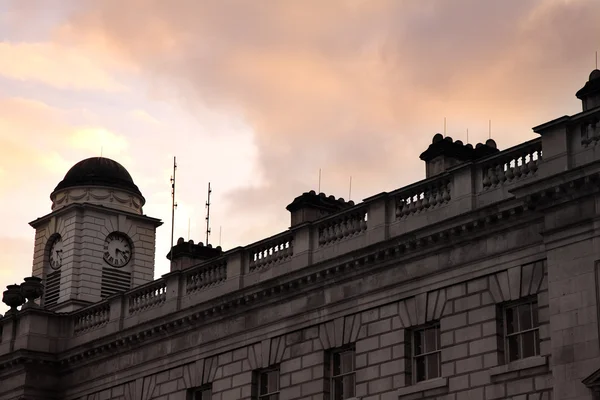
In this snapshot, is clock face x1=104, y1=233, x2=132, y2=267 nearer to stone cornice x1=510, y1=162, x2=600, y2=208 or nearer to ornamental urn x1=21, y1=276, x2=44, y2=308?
ornamental urn x1=21, y1=276, x2=44, y2=308

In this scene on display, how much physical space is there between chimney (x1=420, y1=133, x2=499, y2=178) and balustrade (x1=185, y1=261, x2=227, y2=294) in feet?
26.2

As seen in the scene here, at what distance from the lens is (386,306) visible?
38000 millimetres

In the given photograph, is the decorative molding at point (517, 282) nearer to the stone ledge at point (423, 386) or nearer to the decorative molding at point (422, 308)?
the decorative molding at point (422, 308)

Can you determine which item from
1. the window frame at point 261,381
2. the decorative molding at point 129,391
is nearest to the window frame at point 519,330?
the window frame at point 261,381

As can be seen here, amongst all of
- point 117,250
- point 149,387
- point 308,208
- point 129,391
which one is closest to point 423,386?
point 308,208

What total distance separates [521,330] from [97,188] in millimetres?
34464

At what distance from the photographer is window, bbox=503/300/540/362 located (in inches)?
1335

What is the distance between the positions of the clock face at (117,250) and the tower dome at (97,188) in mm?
1472

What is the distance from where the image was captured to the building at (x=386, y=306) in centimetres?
3300

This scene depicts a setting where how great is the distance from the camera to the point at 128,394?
154ft

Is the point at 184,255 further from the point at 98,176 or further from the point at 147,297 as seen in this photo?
the point at 98,176

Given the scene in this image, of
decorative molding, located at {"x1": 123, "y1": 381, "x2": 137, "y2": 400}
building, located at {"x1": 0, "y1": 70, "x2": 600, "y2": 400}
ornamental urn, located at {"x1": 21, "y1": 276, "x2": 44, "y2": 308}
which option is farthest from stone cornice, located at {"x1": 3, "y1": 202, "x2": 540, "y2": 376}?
ornamental urn, located at {"x1": 21, "y1": 276, "x2": 44, "y2": 308}

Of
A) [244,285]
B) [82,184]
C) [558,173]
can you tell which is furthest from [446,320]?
[82,184]

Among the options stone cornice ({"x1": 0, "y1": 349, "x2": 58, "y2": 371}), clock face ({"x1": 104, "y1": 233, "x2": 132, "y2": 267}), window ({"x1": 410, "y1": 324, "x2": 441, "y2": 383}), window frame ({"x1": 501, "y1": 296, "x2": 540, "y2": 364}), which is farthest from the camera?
clock face ({"x1": 104, "y1": 233, "x2": 132, "y2": 267})
